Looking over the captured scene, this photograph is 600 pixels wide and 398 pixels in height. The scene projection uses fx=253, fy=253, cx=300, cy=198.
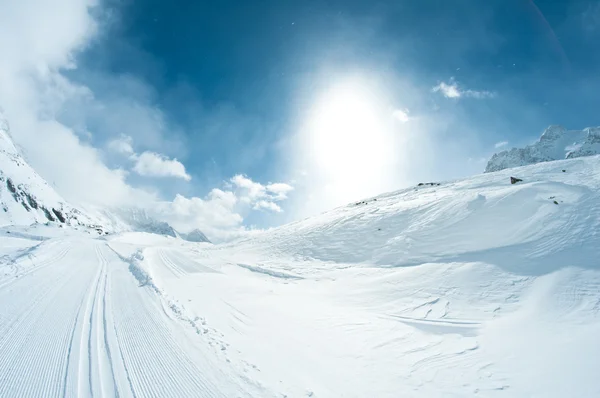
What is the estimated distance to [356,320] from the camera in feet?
26.1

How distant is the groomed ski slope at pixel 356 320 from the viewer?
4.58m

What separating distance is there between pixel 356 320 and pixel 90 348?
22.3 ft

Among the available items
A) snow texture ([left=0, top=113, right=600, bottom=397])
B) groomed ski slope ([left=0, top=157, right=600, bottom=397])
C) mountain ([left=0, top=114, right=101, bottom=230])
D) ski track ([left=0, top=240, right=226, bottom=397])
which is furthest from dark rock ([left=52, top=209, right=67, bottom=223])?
ski track ([left=0, top=240, right=226, bottom=397])

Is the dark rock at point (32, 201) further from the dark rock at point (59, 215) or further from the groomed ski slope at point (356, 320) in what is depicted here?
the groomed ski slope at point (356, 320)

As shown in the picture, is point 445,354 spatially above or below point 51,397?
above

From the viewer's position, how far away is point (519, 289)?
8047 millimetres

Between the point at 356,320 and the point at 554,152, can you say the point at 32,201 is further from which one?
the point at 554,152

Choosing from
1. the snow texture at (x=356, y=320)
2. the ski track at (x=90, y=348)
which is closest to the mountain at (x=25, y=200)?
the ski track at (x=90, y=348)

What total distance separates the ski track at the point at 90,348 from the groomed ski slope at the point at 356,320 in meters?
0.03

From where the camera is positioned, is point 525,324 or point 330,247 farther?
point 330,247

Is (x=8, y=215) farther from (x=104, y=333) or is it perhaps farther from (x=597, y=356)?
(x=597, y=356)

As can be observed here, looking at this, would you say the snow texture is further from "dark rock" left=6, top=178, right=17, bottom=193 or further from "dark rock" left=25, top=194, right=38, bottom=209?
"dark rock" left=6, top=178, right=17, bottom=193

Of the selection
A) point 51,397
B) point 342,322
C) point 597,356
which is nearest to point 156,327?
point 51,397

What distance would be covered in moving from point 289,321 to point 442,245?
9.34 m
